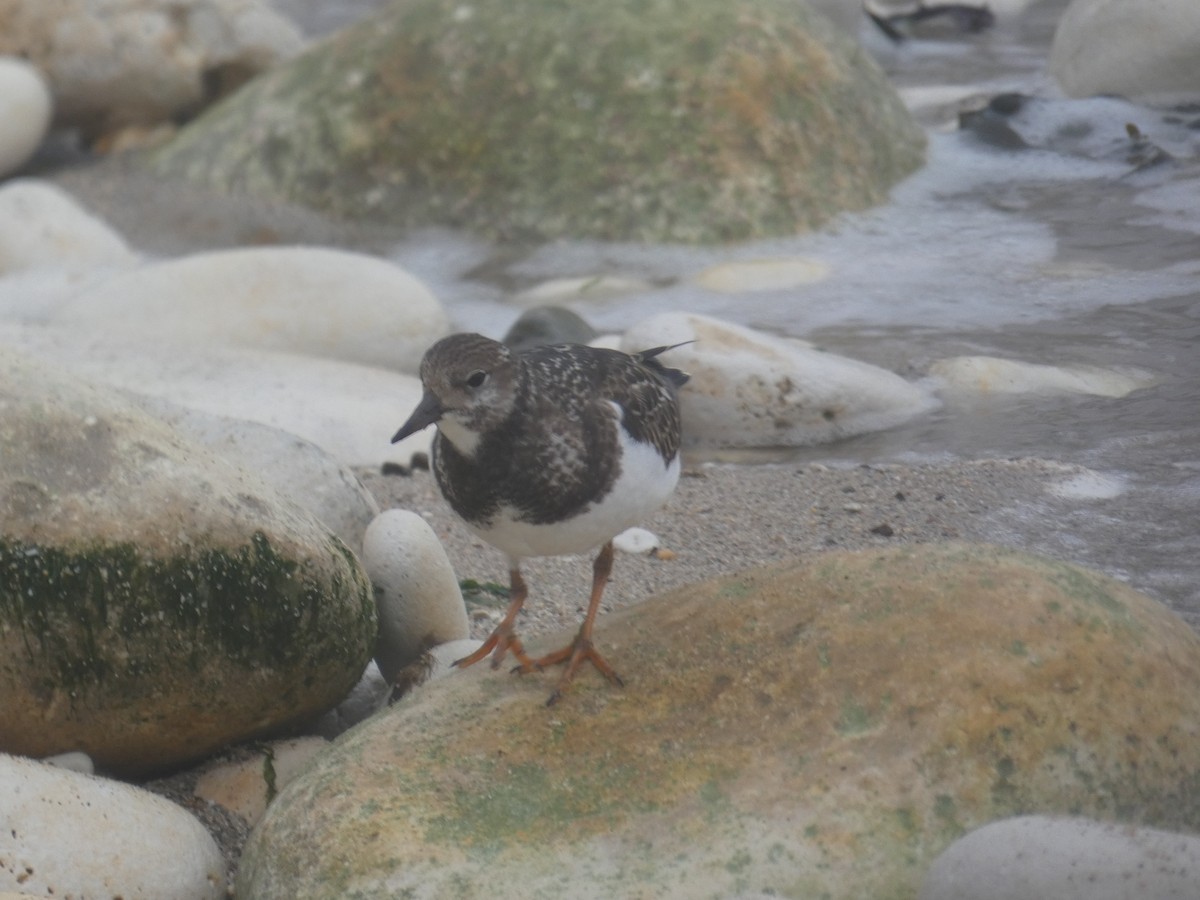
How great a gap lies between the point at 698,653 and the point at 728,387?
198 cm

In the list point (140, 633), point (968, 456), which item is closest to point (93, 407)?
point (140, 633)

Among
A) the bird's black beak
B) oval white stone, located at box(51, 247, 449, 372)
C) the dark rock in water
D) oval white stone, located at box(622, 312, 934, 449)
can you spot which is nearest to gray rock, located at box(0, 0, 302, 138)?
oval white stone, located at box(51, 247, 449, 372)

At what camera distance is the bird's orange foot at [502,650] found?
3031 millimetres

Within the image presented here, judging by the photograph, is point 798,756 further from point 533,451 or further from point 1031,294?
point 1031,294

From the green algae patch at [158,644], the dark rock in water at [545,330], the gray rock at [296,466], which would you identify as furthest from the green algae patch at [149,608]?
the dark rock in water at [545,330]

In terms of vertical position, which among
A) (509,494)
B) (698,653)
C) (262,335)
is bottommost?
(262,335)

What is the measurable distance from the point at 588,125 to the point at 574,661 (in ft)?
14.9

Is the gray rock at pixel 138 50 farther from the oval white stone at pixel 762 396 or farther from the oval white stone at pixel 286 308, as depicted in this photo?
the oval white stone at pixel 762 396

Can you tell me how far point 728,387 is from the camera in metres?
4.73

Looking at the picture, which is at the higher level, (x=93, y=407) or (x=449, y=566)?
(x=93, y=407)

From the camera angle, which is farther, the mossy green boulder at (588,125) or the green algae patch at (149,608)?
the mossy green boulder at (588,125)

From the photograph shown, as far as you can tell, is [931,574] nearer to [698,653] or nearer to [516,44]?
[698,653]

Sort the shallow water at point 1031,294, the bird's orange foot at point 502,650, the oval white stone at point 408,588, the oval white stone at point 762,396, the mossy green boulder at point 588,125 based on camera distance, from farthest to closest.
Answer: the mossy green boulder at point 588,125
the oval white stone at point 762,396
the shallow water at point 1031,294
the oval white stone at point 408,588
the bird's orange foot at point 502,650

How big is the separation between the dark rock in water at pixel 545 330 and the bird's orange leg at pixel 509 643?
203 centimetres
